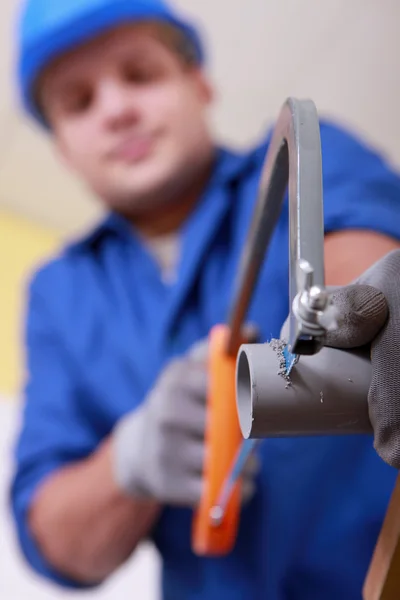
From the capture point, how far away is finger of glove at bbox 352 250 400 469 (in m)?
0.19

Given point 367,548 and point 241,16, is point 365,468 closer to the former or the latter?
point 367,548

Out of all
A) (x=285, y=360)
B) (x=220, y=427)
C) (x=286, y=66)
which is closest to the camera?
(x=285, y=360)

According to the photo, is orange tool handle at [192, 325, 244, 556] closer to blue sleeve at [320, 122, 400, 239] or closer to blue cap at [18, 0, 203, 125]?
blue sleeve at [320, 122, 400, 239]

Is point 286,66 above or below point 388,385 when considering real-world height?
below

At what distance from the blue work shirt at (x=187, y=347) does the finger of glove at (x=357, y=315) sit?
19 cm

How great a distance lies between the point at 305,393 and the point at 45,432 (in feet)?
1.40

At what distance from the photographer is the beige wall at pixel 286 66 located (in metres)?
1.10

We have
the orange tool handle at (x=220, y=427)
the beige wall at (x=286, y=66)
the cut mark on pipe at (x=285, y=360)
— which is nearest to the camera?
the cut mark on pipe at (x=285, y=360)

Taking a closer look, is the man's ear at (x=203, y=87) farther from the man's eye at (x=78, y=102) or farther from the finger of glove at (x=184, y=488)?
the finger of glove at (x=184, y=488)

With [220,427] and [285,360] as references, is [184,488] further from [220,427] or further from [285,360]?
[285,360]

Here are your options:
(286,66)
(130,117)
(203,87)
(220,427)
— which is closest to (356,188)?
(220,427)

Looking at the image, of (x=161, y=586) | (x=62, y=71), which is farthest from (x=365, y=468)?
(x=62, y=71)

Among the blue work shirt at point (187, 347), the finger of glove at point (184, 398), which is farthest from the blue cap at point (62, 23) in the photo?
the finger of glove at point (184, 398)

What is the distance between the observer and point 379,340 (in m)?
0.20
